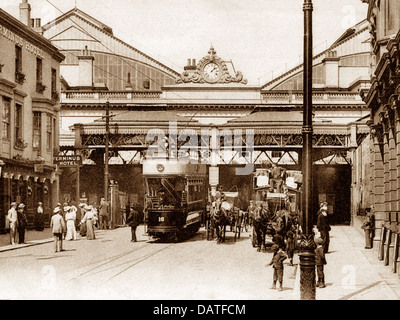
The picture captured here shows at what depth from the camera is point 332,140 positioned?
50281mm

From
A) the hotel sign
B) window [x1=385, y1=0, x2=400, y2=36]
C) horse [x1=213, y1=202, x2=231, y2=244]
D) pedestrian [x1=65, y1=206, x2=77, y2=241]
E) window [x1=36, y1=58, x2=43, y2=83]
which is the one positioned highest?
the hotel sign

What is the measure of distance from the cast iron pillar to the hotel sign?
75.7 feet

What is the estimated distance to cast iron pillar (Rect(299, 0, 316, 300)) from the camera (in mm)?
12961

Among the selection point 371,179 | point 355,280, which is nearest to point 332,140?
point 371,179

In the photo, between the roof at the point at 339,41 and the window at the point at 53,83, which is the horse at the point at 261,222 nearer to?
the roof at the point at 339,41

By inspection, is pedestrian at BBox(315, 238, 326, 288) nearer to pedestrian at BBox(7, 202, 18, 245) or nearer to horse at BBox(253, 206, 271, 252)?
horse at BBox(253, 206, 271, 252)

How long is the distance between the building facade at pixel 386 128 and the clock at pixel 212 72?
2569 cm

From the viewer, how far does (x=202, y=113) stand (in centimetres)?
6247

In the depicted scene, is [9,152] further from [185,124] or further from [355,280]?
[355,280]

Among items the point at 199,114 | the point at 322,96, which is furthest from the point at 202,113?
the point at 322,96

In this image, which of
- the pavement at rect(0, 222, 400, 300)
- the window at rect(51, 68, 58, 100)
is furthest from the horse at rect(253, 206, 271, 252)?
the window at rect(51, 68, 58, 100)

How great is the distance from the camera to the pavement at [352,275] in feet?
53.1

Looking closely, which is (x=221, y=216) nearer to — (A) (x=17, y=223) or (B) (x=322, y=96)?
(A) (x=17, y=223)

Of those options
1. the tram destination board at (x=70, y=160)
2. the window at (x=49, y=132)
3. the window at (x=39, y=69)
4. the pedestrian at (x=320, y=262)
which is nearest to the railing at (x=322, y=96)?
the window at (x=49, y=132)
